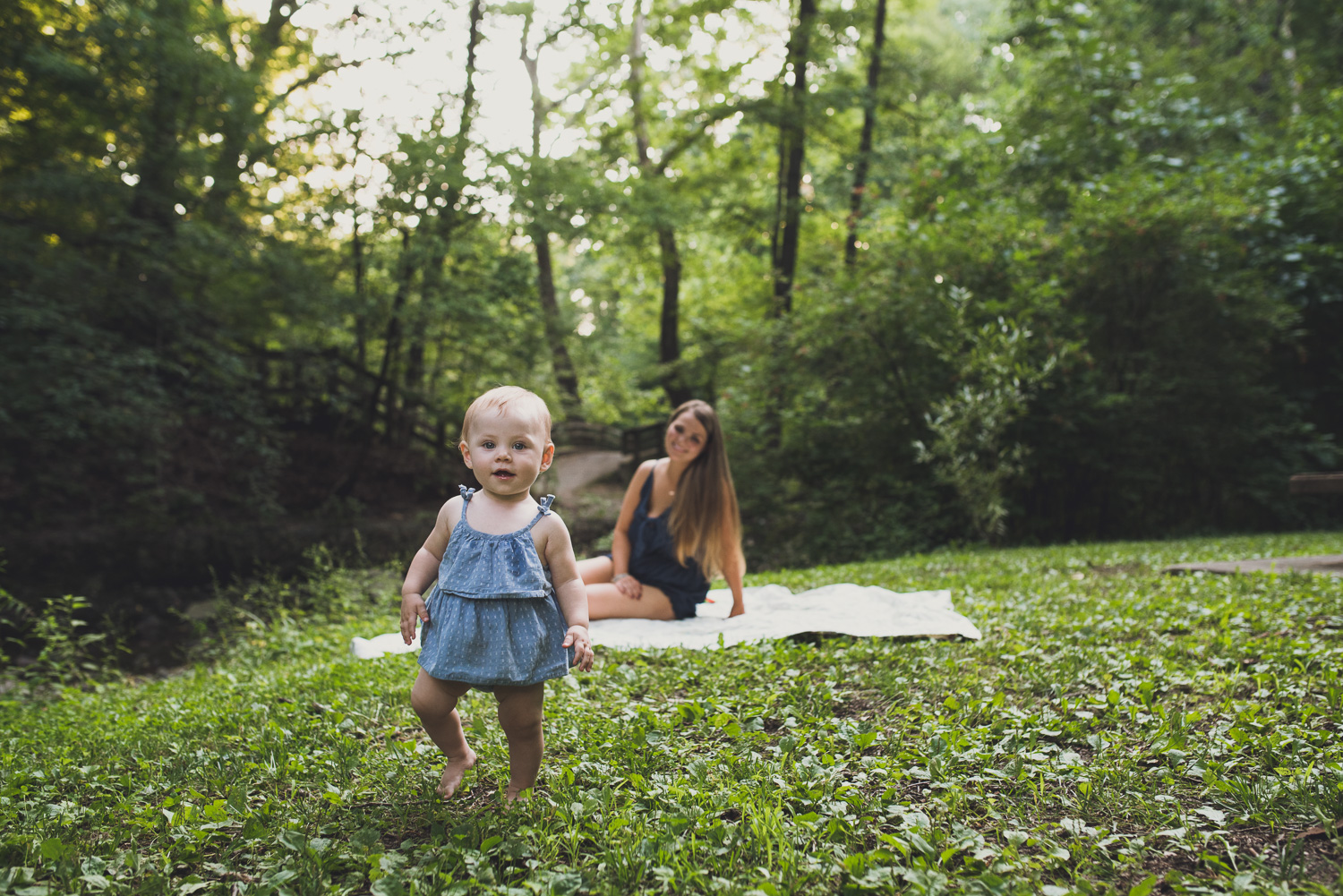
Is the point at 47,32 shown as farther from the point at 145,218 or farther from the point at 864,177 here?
the point at 864,177

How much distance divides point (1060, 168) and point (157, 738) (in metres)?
13.2

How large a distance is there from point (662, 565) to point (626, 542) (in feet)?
0.90

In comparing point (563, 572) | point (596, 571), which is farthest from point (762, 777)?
point (596, 571)

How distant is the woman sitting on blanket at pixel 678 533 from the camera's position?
475cm

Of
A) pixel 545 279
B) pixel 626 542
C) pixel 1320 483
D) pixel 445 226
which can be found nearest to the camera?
pixel 626 542

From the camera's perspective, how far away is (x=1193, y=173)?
33.8 ft

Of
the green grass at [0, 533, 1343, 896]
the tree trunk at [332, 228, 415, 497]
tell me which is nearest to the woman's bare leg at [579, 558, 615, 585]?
the green grass at [0, 533, 1343, 896]

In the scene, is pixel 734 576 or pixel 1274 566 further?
pixel 1274 566

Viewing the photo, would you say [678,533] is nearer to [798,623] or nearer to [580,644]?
[798,623]

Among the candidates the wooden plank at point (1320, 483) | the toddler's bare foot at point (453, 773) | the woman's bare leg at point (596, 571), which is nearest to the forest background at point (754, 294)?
the wooden plank at point (1320, 483)

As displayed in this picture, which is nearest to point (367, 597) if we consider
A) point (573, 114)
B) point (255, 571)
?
point (255, 571)

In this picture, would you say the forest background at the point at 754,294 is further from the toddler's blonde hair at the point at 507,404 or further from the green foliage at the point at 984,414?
the toddler's blonde hair at the point at 507,404

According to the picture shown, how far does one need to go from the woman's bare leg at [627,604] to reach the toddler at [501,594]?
2.50m

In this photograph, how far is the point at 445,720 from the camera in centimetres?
223
